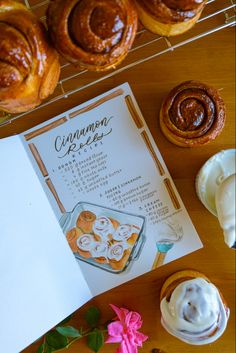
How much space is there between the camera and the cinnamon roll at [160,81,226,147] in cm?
91

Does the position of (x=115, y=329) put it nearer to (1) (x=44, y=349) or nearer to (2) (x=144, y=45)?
(1) (x=44, y=349)

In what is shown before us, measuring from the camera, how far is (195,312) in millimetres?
883

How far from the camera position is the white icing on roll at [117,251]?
1.01m

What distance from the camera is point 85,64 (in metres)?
0.73

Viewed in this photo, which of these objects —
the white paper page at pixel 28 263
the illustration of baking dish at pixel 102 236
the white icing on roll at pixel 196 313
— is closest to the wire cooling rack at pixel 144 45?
the white paper page at pixel 28 263

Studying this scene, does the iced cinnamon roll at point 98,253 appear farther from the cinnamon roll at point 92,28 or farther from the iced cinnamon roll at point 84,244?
the cinnamon roll at point 92,28

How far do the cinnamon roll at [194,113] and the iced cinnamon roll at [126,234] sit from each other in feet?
0.74

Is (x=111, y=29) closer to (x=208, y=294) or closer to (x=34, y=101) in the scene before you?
(x=34, y=101)

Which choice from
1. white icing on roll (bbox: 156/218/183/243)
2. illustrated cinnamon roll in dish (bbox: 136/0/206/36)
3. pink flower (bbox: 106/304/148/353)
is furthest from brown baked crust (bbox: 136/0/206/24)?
pink flower (bbox: 106/304/148/353)

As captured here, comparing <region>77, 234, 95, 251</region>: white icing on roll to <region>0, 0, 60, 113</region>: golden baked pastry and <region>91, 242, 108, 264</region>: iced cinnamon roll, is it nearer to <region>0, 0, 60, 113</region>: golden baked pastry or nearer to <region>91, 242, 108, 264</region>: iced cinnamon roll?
<region>91, 242, 108, 264</region>: iced cinnamon roll

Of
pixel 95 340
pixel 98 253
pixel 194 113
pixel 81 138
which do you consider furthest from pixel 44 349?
pixel 194 113

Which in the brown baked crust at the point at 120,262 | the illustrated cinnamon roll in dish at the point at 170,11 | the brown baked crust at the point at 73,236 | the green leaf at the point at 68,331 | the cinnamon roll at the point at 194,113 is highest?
Result: the illustrated cinnamon roll in dish at the point at 170,11

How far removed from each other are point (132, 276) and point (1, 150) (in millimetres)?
391

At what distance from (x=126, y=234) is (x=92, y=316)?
189 mm
